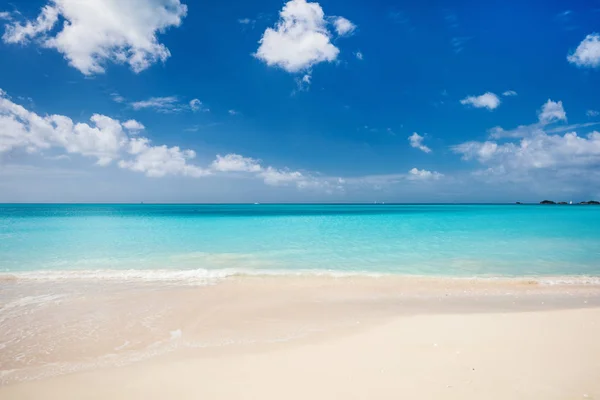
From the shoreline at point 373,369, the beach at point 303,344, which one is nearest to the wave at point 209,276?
the beach at point 303,344

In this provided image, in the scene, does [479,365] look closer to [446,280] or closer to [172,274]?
[446,280]

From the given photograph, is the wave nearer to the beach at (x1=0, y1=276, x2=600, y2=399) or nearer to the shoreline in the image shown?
the beach at (x1=0, y1=276, x2=600, y2=399)

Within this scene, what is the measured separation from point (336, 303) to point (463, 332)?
334 cm

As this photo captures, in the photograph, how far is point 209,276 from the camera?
1223 cm

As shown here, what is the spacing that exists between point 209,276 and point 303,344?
7292 mm

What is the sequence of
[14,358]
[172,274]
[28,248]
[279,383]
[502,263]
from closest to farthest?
[279,383] < [14,358] < [172,274] < [502,263] < [28,248]

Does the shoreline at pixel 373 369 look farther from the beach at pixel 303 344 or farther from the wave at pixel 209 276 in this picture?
the wave at pixel 209 276

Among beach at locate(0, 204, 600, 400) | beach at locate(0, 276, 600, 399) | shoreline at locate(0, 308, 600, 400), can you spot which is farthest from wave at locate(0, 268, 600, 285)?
shoreline at locate(0, 308, 600, 400)

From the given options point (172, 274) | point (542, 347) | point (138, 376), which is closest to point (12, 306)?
point (172, 274)

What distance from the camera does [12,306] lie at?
8.31 meters

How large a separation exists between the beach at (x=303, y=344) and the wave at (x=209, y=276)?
172 cm

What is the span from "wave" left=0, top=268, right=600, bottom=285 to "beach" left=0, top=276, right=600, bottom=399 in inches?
67.9

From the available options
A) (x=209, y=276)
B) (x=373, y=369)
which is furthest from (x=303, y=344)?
(x=209, y=276)

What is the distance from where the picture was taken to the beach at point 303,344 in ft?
14.7
